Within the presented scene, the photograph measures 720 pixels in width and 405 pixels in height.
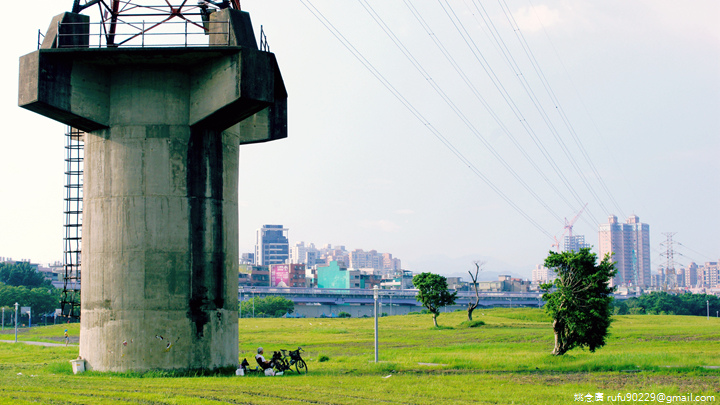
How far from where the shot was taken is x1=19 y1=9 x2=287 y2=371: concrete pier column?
2678 cm

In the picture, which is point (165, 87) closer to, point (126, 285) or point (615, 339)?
point (126, 285)

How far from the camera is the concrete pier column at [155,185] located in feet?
87.9

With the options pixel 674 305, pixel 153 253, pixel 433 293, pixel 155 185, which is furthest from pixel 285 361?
pixel 674 305

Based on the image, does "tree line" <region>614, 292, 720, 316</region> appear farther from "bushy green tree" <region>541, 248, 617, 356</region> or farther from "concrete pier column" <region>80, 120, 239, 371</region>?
"concrete pier column" <region>80, 120, 239, 371</region>

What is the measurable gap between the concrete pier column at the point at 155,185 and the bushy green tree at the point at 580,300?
17.8 metres

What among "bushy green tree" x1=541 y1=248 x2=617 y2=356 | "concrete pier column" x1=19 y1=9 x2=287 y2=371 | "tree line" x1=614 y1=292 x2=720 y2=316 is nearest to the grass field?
"bushy green tree" x1=541 y1=248 x2=617 y2=356

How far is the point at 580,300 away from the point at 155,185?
72.5ft

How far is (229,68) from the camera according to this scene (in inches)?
1053

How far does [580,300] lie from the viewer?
3647 cm

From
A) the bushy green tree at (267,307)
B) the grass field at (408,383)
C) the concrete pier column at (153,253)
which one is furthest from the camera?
the bushy green tree at (267,307)

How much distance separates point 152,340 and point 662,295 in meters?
183

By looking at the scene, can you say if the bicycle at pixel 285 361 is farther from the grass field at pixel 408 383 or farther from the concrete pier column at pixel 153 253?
the concrete pier column at pixel 153 253

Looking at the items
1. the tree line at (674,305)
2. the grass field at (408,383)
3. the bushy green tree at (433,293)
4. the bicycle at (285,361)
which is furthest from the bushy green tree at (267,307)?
the bicycle at (285,361)

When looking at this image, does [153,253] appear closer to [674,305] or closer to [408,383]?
[408,383]
